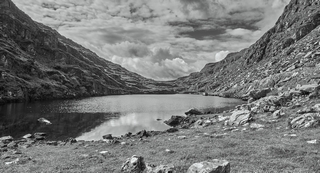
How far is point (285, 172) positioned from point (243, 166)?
2.72 meters

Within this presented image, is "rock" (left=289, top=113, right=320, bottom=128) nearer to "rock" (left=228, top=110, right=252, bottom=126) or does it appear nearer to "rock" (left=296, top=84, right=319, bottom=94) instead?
"rock" (left=228, top=110, right=252, bottom=126)

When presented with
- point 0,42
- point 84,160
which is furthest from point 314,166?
point 0,42

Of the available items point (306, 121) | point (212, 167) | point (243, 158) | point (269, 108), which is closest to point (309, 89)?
point (269, 108)

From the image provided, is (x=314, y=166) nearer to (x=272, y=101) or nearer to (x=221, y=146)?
(x=221, y=146)

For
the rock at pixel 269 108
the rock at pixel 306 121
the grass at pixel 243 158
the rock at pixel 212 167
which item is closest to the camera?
the rock at pixel 212 167

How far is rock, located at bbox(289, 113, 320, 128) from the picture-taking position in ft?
81.2

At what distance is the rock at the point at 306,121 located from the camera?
81.2 ft

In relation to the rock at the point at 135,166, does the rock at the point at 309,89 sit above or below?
above

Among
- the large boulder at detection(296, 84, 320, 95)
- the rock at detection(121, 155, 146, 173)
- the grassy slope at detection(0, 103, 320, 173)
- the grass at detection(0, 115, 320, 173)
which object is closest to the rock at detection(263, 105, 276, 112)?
the large boulder at detection(296, 84, 320, 95)

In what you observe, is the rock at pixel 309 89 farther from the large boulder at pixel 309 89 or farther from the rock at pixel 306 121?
the rock at pixel 306 121

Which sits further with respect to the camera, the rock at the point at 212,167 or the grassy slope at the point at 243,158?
the grassy slope at the point at 243,158

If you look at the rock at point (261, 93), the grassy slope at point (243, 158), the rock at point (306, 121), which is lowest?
the grassy slope at point (243, 158)

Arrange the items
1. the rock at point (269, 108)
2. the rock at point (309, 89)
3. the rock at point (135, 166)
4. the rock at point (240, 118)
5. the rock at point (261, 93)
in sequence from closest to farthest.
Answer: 1. the rock at point (135, 166)
2. the rock at point (240, 118)
3. the rock at point (269, 108)
4. the rock at point (309, 89)
5. the rock at point (261, 93)

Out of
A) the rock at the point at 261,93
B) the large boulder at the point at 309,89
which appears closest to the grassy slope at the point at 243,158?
the large boulder at the point at 309,89
